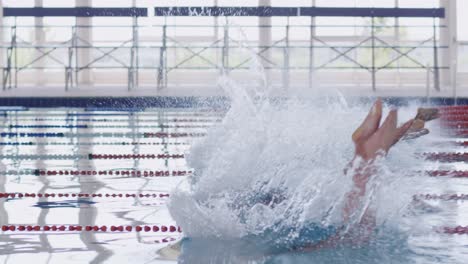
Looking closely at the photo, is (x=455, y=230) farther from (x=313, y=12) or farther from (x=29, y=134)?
(x=313, y=12)

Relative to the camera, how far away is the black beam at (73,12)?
38.2 ft

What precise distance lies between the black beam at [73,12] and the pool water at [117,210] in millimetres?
5072

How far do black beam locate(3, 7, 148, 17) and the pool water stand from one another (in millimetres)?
5072

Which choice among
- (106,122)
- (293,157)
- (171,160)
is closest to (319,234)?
(293,157)

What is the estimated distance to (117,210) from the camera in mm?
3352

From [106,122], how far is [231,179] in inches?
192

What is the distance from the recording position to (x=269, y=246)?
100 inches

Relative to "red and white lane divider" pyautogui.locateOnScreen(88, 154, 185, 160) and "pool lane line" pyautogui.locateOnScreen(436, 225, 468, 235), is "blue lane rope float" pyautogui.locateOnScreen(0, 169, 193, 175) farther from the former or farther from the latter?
"pool lane line" pyautogui.locateOnScreen(436, 225, 468, 235)

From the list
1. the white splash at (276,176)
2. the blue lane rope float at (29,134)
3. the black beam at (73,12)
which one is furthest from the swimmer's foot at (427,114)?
the black beam at (73,12)

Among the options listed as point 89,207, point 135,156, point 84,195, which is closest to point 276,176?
point 89,207

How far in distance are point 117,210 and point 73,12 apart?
8.78 meters

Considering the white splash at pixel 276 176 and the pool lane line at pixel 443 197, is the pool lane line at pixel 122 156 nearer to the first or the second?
the white splash at pixel 276 176

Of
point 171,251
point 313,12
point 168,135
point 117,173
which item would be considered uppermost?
point 313,12

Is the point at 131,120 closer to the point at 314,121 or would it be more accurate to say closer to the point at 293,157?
the point at 314,121
